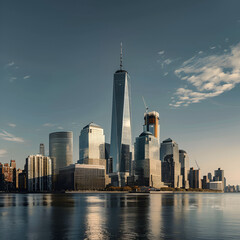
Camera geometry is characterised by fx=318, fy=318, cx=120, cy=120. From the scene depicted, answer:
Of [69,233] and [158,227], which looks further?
[158,227]

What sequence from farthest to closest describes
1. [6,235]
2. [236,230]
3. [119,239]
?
1. [236,230]
2. [6,235]
3. [119,239]

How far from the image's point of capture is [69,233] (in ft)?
213

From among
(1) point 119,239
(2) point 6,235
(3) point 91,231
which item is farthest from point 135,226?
(2) point 6,235

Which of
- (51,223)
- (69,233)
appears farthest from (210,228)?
(51,223)

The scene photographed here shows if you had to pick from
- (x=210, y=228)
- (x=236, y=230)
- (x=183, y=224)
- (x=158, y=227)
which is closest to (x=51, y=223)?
(x=158, y=227)

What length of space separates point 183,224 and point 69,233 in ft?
99.1

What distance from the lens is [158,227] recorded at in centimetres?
7350

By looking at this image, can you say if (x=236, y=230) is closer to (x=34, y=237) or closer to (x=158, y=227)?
(x=158, y=227)

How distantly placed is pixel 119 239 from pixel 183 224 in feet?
88.4

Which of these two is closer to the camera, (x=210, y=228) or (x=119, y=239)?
(x=119, y=239)

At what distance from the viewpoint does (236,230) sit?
7131 cm

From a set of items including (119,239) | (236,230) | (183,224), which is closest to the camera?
(119,239)

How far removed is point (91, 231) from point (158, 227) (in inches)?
638

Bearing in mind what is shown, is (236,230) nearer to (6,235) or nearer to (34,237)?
(34,237)
